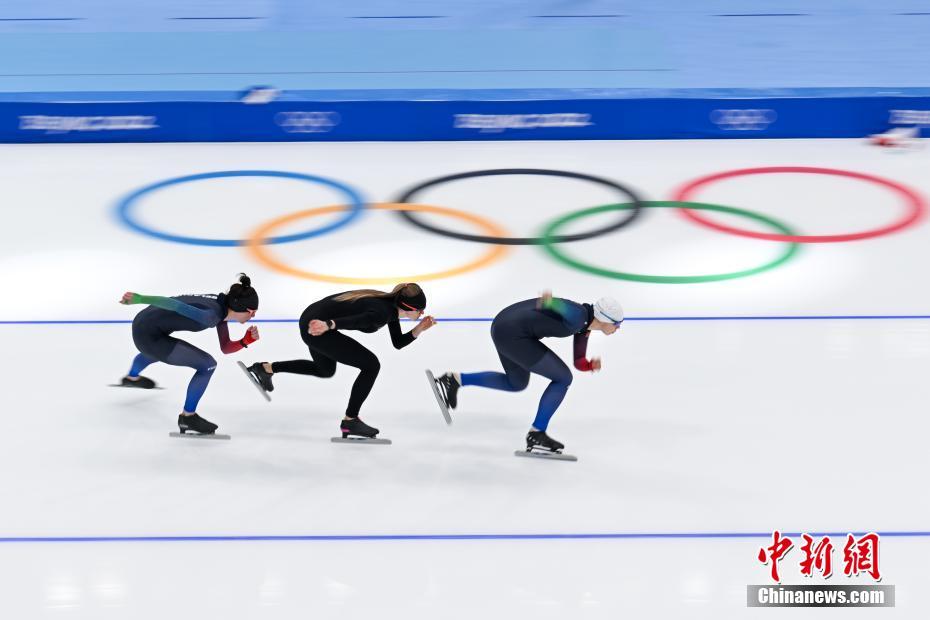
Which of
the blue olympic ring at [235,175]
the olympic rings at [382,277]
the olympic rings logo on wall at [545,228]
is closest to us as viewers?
the olympic rings at [382,277]

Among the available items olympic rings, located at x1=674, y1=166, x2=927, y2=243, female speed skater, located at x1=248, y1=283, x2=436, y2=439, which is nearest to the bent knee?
female speed skater, located at x1=248, y1=283, x2=436, y2=439

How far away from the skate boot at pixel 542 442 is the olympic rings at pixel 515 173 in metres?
3.48

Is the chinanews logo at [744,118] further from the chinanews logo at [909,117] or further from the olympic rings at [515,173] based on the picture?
the olympic rings at [515,173]

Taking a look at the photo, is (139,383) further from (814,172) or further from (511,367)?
(814,172)

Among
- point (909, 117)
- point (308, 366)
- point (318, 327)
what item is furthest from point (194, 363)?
point (909, 117)

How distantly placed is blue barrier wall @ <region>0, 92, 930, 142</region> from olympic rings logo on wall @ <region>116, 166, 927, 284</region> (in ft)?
3.06

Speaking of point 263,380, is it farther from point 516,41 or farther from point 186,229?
point 516,41

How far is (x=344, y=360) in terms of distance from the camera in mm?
7422

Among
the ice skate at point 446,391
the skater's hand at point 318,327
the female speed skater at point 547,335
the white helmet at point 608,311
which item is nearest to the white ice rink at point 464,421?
the ice skate at point 446,391

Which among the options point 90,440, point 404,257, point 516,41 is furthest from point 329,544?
point 516,41

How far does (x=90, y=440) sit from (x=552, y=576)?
9.74 feet

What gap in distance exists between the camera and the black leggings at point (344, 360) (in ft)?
24.2

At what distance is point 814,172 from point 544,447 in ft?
19.0

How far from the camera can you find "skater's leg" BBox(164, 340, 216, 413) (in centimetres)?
748
